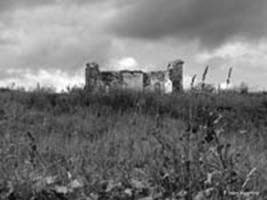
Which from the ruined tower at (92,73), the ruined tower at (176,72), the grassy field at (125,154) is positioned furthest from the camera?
the ruined tower at (176,72)

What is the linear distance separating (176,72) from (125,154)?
11.3 meters

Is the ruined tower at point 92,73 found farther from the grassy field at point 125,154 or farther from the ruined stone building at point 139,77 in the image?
the grassy field at point 125,154

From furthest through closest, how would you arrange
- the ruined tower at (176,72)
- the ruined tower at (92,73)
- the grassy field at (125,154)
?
the ruined tower at (176,72) → the ruined tower at (92,73) → the grassy field at (125,154)

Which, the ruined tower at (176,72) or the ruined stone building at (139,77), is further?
the ruined tower at (176,72)

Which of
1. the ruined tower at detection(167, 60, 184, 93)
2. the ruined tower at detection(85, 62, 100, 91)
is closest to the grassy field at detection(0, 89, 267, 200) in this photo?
the ruined tower at detection(85, 62, 100, 91)

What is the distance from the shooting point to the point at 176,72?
Answer: 16.2 metres

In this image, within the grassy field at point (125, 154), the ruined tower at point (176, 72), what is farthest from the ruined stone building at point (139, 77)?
the grassy field at point (125, 154)

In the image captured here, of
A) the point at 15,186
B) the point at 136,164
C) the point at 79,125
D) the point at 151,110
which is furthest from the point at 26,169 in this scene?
the point at 151,110

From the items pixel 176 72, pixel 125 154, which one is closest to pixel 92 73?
pixel 176 72

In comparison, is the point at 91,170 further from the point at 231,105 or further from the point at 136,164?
the point at 231,105

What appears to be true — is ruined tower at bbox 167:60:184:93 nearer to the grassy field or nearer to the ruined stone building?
the ruined stone building

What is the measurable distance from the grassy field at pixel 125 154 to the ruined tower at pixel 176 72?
7.07 metres

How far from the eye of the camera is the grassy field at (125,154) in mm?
3797

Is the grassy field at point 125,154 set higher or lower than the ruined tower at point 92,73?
lower
